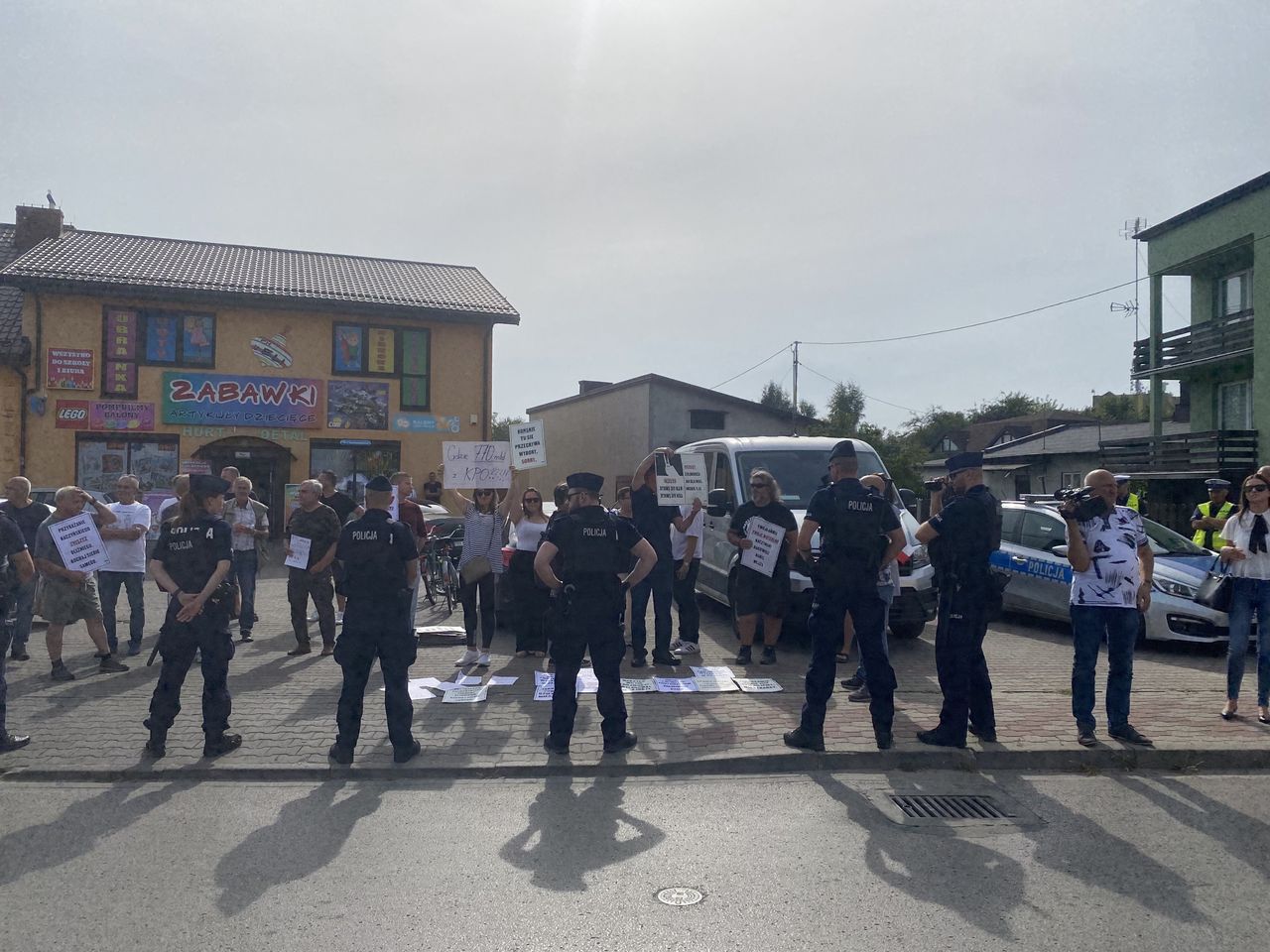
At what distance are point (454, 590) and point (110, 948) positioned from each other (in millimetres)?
9254

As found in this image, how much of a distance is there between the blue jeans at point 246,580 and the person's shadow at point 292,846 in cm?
516

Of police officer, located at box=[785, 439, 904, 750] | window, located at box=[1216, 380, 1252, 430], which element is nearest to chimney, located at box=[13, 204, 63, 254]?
police officer, located at box=[785, 439, 904, 750]

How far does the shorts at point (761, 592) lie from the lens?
8680 mm

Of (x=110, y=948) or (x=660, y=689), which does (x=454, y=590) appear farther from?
(x=110, y=948)

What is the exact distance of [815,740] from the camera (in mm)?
6008

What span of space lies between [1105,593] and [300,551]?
6971mm

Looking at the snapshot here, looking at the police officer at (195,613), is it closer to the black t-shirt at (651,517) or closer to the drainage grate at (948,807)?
the black t-shirt at (651,517)

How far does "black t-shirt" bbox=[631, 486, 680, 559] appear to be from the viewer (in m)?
8.79

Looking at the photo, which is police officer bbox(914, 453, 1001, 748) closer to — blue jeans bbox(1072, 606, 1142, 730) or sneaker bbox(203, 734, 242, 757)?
blue jeans bbox(1072, 606, 1142, 730)

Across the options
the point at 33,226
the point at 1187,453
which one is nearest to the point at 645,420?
the point at 1187,453

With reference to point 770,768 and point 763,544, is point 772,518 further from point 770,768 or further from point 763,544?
point 770,768

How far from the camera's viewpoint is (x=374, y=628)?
5934 millimetres

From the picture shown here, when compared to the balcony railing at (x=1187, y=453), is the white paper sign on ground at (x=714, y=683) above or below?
below

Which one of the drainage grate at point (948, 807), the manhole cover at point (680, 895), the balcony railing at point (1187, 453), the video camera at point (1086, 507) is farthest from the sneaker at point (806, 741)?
the balcony railing at point (1187, 453)
